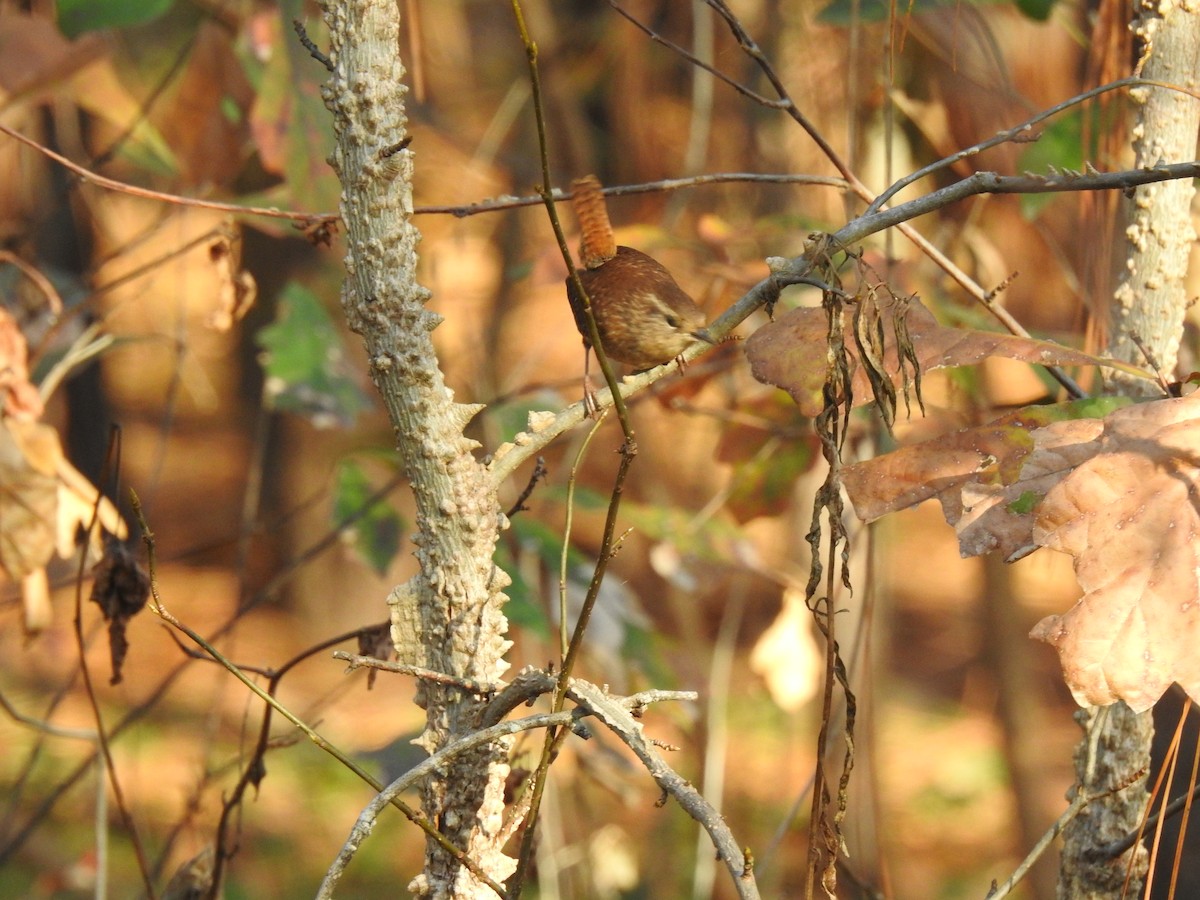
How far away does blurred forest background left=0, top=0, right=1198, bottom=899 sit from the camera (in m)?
2.04

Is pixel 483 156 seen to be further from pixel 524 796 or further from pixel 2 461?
pixel 524 796

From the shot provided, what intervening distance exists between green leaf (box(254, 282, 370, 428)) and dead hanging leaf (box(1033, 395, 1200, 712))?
1696mm

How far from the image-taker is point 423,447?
2.96ft

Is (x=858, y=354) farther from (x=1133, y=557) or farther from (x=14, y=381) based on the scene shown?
(x=14, y=381)

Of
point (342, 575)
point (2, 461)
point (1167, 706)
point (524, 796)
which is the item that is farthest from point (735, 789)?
point (524, 796)

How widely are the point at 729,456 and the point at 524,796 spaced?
1225mm

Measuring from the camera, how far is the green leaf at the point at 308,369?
2.30m

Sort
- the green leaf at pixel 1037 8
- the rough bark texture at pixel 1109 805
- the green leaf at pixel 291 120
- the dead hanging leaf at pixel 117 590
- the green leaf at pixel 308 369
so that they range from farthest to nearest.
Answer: the green leaf at pixel 308 369 → the green leaf at pixel 291 120 → the green leaf at pixel 1037 8 → the dead hanging leaf at pixel 117 590 → the rough bark texture at pixel 1109 805

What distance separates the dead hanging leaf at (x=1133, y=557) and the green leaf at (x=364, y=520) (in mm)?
1348

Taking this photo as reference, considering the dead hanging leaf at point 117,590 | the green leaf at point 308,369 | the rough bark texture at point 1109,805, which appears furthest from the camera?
the green leaf at point 308,369

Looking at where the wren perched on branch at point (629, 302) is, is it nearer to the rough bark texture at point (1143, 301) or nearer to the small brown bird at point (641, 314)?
the small brown bird at point (641, 314)

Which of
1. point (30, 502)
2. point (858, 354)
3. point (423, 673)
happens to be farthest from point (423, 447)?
point (30, 502)

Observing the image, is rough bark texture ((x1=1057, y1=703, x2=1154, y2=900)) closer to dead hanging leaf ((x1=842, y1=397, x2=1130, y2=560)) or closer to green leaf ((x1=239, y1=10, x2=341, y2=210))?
dead hanging leaf ((x1=842, y1=397, x2=1130, y2=560))

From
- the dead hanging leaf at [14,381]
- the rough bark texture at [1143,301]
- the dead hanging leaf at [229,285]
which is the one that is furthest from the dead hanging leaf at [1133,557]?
the dead hanging leaf at [14,381]
